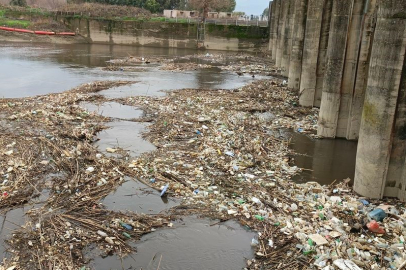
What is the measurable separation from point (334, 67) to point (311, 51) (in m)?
3.90

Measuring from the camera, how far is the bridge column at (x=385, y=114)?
8.33m

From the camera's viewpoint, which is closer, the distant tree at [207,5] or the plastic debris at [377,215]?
the plastic debris at [377,215]

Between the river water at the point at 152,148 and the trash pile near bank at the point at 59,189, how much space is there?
36 centimetres

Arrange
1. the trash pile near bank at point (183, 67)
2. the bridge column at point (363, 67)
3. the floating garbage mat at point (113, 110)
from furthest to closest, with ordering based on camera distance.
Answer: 1. the trash pile near bank at point (183, 67)
2. the floating garbage mat at point (113, 110)
3. the bridge column at point (363, 67)

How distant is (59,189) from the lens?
8820mm

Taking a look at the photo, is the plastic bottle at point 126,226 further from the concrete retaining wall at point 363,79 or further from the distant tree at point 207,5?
the distant tree at point 207,5

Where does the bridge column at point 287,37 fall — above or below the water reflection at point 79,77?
above

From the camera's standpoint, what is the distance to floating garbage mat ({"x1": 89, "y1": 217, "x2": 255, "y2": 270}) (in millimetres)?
6625

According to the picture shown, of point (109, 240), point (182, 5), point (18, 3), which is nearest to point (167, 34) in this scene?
point (182, 5)

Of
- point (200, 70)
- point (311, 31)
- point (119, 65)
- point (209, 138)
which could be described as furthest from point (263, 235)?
point (119, 65)

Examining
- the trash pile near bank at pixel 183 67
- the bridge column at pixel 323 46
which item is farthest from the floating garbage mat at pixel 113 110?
the trash pile near bank at pixel 183 67

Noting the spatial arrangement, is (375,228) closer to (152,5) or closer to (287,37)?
(287,37)

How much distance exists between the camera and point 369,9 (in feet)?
40.0

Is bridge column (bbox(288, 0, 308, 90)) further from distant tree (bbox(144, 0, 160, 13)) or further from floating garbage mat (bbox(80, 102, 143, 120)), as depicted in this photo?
distant tree (bbox(144, 0, 160, 13))
